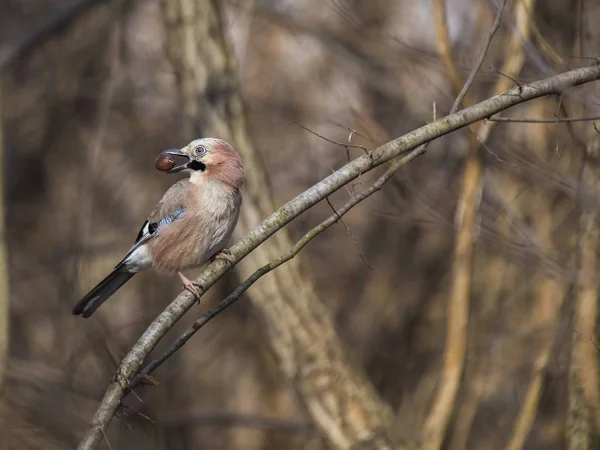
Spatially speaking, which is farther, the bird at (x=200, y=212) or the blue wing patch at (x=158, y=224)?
the blue wing patch at (x=158, y=224)

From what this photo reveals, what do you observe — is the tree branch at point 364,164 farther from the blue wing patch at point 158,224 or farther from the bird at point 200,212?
the blue wing patch at point 158,224

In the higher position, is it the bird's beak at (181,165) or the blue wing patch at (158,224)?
the bird's beak at (181,165)

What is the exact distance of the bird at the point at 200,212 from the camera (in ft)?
18.1

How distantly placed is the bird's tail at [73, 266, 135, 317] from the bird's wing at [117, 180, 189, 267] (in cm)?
11

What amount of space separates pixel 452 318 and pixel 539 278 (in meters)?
1.95

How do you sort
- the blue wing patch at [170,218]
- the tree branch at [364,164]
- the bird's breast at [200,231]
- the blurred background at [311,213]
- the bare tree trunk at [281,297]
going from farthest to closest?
the bare tree trunk at [281,297]
the blurred background at [311,213]
the blue wing patch at [170,218]
the bird's breast at [200,231]
the tree branch at [364,164]

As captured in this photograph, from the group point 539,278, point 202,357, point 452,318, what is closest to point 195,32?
point 452,318

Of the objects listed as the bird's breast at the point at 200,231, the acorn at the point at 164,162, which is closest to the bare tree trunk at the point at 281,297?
the bird's breast at the point at 200,231

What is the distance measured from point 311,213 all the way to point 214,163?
5.50 m

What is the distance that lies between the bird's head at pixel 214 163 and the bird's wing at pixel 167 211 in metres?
0.22

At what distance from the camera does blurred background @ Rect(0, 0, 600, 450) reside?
21.7 feet

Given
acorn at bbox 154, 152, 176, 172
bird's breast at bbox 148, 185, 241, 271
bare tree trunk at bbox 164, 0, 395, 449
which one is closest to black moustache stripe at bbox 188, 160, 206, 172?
bird's breast at bbox 148, 185, 241, 271

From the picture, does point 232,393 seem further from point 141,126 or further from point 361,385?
point 361,385

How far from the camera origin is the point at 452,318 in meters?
6.73
